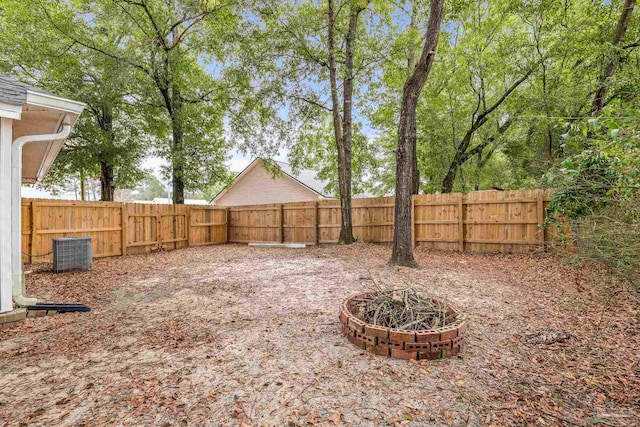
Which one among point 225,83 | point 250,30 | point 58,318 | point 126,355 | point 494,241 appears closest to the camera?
point 126,355

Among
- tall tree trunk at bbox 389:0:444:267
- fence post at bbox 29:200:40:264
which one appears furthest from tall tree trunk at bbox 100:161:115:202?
tall tree trunk at bbox 389:0:444:267

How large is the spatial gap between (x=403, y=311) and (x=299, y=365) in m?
1.08

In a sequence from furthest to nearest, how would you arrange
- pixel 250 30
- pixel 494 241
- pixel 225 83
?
pixel 225 83 → pixel 250 30 → pixel 494 241

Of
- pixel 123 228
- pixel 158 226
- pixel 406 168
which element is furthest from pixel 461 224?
pixel 123 228

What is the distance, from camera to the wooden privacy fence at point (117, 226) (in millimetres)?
6879

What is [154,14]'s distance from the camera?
10.5 metres

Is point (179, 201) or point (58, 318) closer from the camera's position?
point (58, 318)

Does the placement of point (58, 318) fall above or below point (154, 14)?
below

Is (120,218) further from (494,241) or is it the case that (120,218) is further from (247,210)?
(494,241)

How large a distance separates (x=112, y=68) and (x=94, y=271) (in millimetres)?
8031

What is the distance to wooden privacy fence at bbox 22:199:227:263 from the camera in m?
6.88

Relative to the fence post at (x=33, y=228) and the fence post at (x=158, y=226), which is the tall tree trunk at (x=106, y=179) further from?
the fence post at (x=33, y=228)

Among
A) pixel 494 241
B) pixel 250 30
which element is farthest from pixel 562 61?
pixel 250 30

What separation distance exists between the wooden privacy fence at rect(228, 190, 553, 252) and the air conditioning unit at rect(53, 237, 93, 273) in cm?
609
